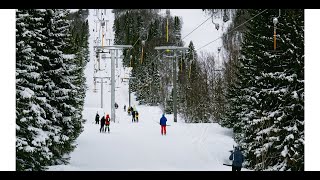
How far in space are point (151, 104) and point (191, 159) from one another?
53550mm

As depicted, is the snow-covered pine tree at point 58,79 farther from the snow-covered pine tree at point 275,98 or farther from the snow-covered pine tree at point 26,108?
the snow-covered pine tree at point 275,98

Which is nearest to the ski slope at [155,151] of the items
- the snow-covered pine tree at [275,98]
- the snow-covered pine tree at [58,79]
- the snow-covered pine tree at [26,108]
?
the snow-covered pine tree at [58,79]

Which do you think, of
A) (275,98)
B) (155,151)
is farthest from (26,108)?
(275,98)

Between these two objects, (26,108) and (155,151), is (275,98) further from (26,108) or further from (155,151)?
(26,108)

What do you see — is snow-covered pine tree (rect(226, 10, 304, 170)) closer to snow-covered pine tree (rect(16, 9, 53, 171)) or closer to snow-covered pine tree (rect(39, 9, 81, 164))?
snow-covered pine tree (rect(39, 9, 81, 164))

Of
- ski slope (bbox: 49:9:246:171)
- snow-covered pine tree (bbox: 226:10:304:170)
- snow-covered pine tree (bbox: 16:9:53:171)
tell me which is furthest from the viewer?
ski slope (bbox: 49:9:246:171)

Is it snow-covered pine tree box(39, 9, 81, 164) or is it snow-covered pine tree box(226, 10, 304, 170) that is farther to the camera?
snow-covered pine tree box(39, 9, 81, 164)

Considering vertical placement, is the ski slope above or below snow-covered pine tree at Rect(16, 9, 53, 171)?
below

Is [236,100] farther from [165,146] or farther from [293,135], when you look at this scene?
[293,135]

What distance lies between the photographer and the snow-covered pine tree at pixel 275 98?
44.9 feet

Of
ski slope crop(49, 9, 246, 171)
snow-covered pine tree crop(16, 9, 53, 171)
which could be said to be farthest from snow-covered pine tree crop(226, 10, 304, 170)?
snow-covered pine tree crop(16, 9, 53, 171)

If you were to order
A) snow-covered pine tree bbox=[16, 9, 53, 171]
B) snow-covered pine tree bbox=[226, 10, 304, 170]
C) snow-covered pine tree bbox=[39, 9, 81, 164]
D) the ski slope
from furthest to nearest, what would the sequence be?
snow-covered pine tree bbox=[39, 9, 81, 164], the ski slope, snow-covered pine tree bbox=[226, 10, 304, 170], snow-covered pine tree bbox=[16, 9, 53, 171]

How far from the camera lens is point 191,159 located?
15.5 meters

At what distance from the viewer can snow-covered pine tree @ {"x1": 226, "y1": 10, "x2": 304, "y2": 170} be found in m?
13.7
